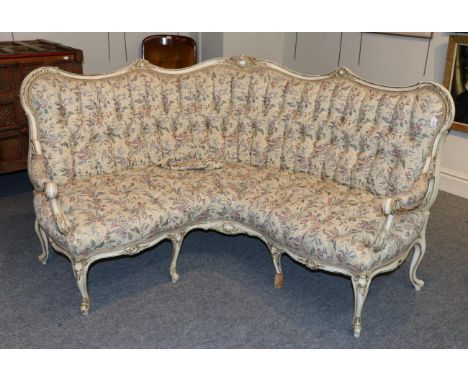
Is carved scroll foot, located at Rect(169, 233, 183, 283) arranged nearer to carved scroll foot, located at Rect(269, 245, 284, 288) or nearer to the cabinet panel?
carved scroll foot, located at Rect(269, 245, 284, 288)

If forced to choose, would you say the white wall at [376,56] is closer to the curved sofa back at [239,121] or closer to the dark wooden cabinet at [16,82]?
the curved sofa back at [239,121]

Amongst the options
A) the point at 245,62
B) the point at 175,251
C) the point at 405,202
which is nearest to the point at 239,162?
the point at 245,62

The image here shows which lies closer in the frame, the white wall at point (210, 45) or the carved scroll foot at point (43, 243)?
the carved scroll foot at point (43, 243)

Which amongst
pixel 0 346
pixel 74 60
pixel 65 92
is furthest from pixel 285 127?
pixel 0 346

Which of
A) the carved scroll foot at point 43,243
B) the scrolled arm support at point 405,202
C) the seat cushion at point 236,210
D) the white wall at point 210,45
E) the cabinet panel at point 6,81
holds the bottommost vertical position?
the carved scroll foot at point 43,243

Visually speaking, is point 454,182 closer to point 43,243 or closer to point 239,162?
point 239,162

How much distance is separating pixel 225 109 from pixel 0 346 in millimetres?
2231

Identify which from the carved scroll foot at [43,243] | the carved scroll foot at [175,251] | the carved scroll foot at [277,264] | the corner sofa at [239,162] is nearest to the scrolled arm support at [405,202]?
the corner sofa at [239,162]

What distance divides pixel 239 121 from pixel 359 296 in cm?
168

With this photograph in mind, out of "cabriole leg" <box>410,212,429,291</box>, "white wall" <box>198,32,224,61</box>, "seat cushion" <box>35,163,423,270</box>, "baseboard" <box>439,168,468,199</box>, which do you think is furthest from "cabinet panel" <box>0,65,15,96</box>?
"baseboard" <box>439,168,468,199</box>

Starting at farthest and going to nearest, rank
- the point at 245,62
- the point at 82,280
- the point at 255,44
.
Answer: the point at 255,44
the point at 245,62
the point at 82,280

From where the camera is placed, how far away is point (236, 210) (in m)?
3.34

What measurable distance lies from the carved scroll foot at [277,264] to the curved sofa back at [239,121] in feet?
2.34

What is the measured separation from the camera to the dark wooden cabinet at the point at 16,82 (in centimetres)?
416
